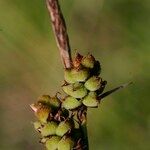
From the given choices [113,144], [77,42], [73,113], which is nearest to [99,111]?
[113,144]

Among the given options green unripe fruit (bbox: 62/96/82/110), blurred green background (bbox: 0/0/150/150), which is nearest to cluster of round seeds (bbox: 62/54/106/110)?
green unripe fruit (bbox: 62/96/82/110)

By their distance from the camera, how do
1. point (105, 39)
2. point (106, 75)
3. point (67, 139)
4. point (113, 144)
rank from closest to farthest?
point (67, 139), point (113, 144), point (106, 75), point (105, 39)

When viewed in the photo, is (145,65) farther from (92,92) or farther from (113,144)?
(92,92)

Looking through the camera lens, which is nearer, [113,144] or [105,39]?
[113,144]

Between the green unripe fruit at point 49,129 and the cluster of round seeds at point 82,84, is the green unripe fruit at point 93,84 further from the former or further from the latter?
the green unripe fruit at point 49,129

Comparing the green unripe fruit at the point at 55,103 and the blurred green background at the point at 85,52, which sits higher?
the blurred green background at the point at 85,52

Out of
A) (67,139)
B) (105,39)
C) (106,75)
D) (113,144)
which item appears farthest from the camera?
(105,39)

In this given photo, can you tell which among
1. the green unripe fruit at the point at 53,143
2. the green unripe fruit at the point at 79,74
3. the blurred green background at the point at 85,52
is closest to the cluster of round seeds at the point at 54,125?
the green unripe fruit at the point at 53,143
